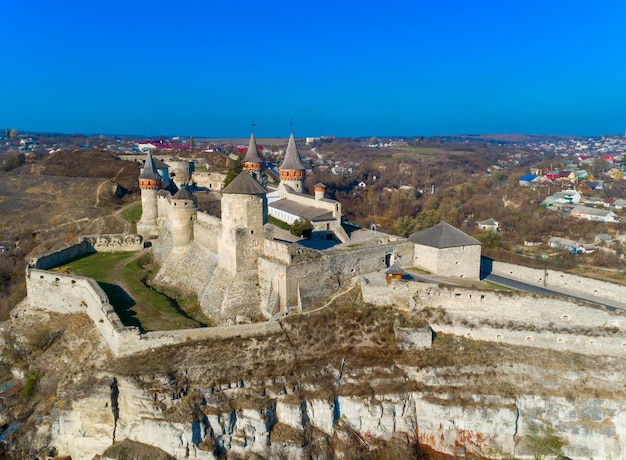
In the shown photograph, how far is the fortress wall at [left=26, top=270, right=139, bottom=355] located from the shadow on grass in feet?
2.35

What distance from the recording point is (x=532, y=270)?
2588 centimetres

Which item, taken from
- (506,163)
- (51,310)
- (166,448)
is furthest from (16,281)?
(506,163)

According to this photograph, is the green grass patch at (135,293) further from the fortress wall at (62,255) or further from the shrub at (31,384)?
the shrub at (31,384)

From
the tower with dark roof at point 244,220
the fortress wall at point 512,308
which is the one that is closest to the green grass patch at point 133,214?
the tower with dark roof at point 244,220

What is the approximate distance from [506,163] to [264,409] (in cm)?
11343

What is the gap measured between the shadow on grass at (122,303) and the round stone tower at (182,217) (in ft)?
14.4

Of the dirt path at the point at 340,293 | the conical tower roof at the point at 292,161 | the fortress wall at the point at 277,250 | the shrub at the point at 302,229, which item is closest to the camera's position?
the dirt path at the point at 340,293

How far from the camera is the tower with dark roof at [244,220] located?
22406mm

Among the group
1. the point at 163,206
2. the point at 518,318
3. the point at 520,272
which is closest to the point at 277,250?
the point at 518,318

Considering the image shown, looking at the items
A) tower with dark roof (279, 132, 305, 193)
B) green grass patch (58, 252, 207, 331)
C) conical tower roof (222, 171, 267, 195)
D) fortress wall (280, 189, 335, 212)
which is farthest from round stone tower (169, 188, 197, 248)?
tower with dark roof (279, 132, 305, 193)

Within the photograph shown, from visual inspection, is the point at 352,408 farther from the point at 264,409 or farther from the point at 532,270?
the point at 532,270

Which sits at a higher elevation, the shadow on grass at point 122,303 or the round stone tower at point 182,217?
the round stone tower at point 182,217

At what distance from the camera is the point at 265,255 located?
2303 cm

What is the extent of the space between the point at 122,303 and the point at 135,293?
166cm
